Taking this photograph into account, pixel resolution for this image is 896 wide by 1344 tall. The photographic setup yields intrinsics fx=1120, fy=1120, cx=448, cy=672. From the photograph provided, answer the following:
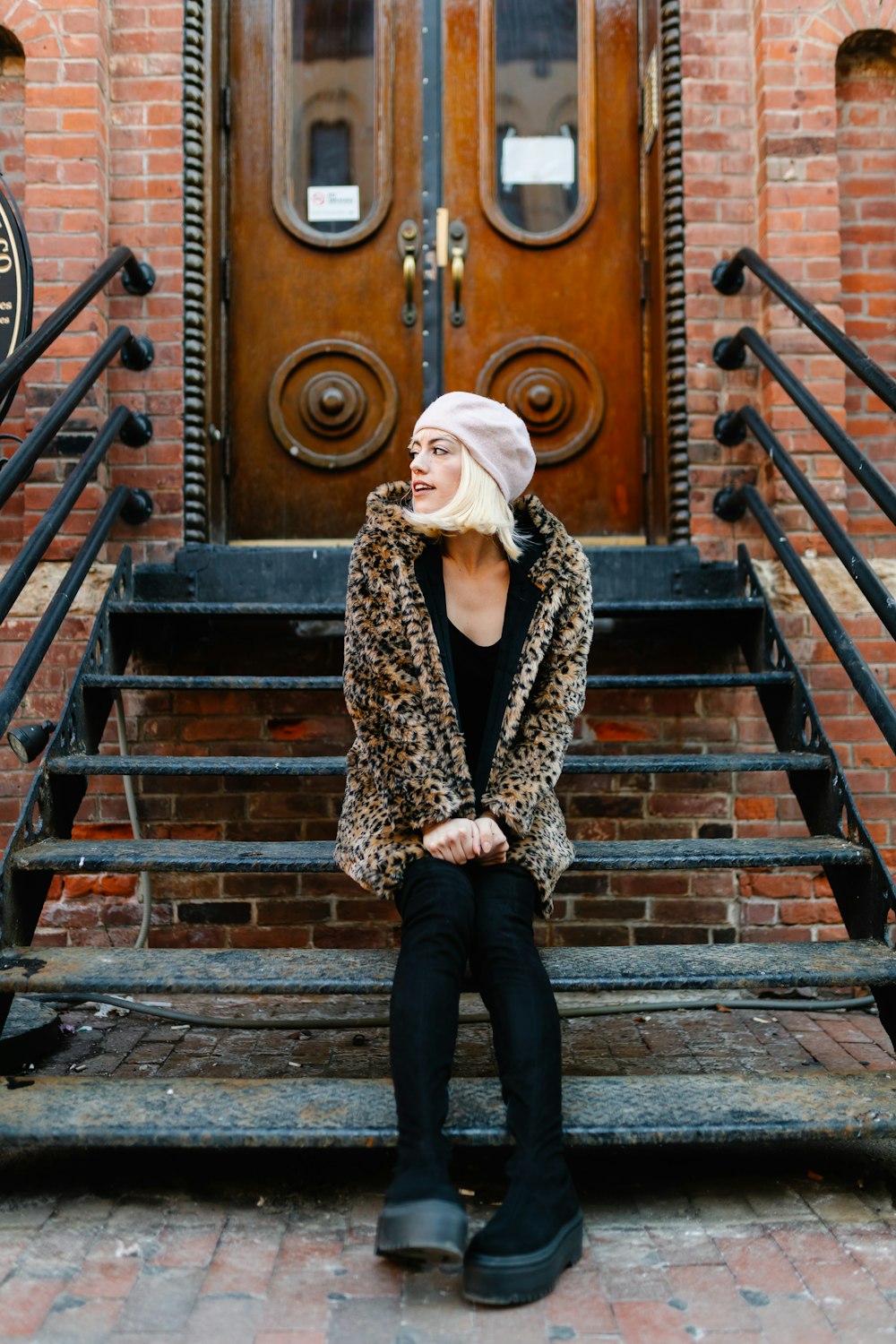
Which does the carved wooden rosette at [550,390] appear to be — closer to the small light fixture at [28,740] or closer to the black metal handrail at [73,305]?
the black metal handrail at [73,305]

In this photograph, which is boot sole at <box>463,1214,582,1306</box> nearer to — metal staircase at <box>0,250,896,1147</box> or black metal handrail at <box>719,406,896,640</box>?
metal staircase at <box>0,250,896,1147</box>

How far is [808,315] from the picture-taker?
10.5 ft

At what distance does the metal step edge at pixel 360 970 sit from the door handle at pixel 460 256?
8.25ft

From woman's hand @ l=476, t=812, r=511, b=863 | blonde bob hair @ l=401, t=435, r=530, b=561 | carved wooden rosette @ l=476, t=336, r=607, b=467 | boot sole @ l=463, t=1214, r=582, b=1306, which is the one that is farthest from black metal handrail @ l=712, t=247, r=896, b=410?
boot sole @ l=463, t=1214, r=582, b=1306

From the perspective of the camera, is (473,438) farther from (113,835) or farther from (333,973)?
(113,835)

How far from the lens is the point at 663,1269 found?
1947 mm

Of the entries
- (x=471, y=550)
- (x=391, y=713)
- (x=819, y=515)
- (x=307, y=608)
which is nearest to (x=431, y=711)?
(x=391, y=713)

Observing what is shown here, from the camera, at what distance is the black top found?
2.47m

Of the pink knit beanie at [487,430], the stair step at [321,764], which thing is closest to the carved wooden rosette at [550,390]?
the stair step at [321,764]

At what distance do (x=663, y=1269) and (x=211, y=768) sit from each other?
1.60 m

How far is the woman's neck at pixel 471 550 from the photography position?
2.52m

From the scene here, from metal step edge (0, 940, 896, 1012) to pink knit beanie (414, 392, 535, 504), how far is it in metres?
1.06

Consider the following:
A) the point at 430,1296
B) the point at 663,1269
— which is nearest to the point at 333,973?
the point at 430,1296

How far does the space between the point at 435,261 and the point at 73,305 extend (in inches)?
57.4
